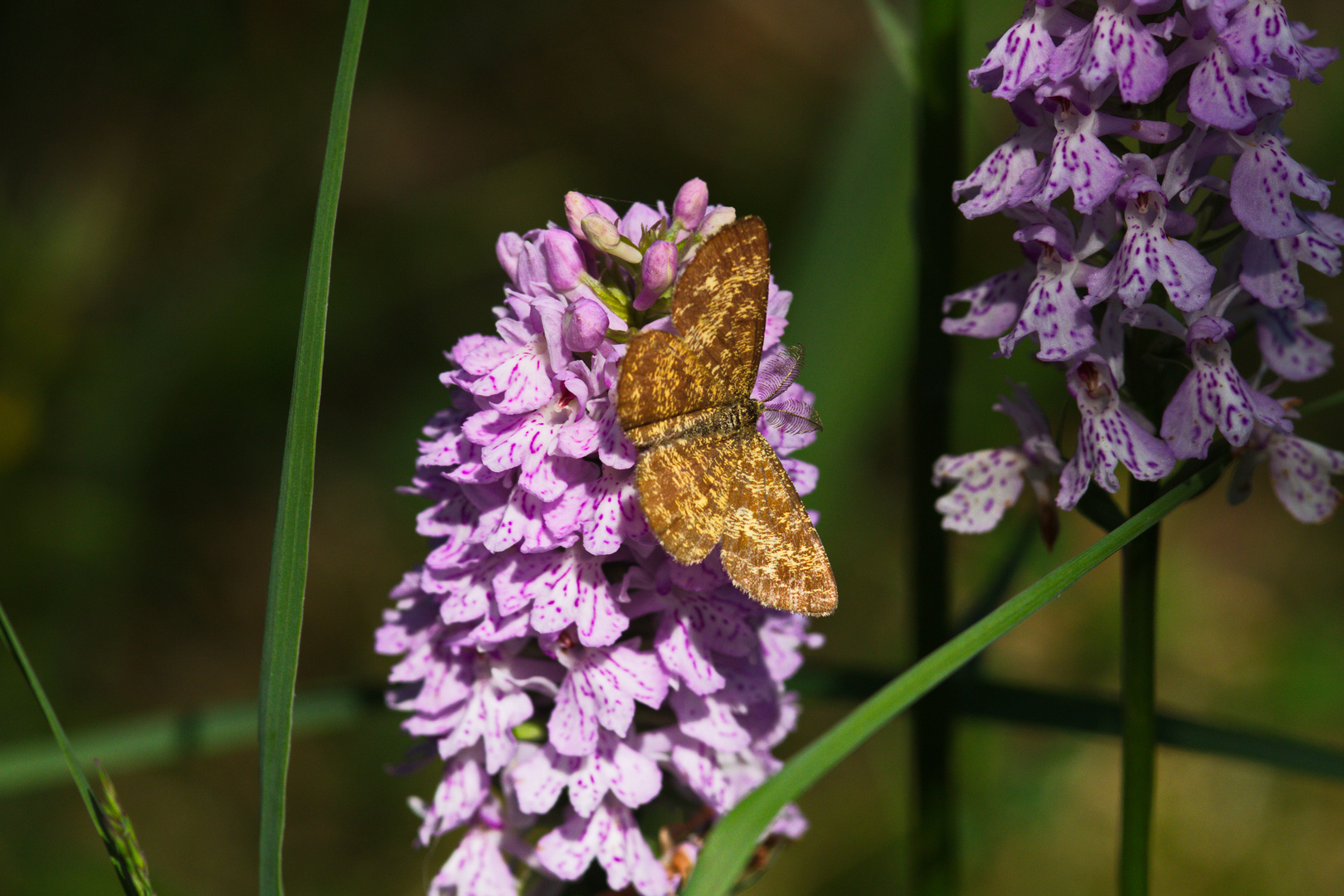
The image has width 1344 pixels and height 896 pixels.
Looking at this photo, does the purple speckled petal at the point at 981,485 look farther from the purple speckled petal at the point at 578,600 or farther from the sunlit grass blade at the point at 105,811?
the sunlit grass blade at the point at 105,811

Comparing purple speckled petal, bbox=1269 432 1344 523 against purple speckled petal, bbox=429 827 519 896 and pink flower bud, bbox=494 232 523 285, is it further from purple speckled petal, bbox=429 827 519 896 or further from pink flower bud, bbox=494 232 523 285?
purple speckled petal, bbox=429 827 519 896

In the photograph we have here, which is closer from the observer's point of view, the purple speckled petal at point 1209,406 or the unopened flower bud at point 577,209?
the purple speckled petal at point 1209,406

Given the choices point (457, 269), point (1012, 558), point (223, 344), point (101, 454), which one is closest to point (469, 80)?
point (457, 269)

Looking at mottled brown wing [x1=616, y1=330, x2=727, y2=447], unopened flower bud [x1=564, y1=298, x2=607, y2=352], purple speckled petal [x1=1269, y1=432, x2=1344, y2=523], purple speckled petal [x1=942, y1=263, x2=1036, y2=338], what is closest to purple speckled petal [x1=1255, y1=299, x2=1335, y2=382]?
purple speckled petal [x1=1269, y1=432, x2=1344, y2=523]

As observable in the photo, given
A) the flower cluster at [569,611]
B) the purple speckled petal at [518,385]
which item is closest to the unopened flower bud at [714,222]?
the flower cluster at [569,611]

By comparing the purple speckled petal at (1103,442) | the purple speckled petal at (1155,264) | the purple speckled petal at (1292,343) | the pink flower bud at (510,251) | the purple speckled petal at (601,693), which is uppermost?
the pink flower bud at (510,251)

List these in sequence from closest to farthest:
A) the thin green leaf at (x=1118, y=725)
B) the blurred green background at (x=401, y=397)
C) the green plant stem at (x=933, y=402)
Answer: the thin green leaf at (x=1118, y=725), the green plant stem at (x=933, y=402), the blurred green background at (x=401, y=397)

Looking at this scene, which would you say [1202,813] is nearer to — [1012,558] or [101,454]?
[1012,558]

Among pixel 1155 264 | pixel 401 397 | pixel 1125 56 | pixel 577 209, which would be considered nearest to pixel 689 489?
pixel 577 209
